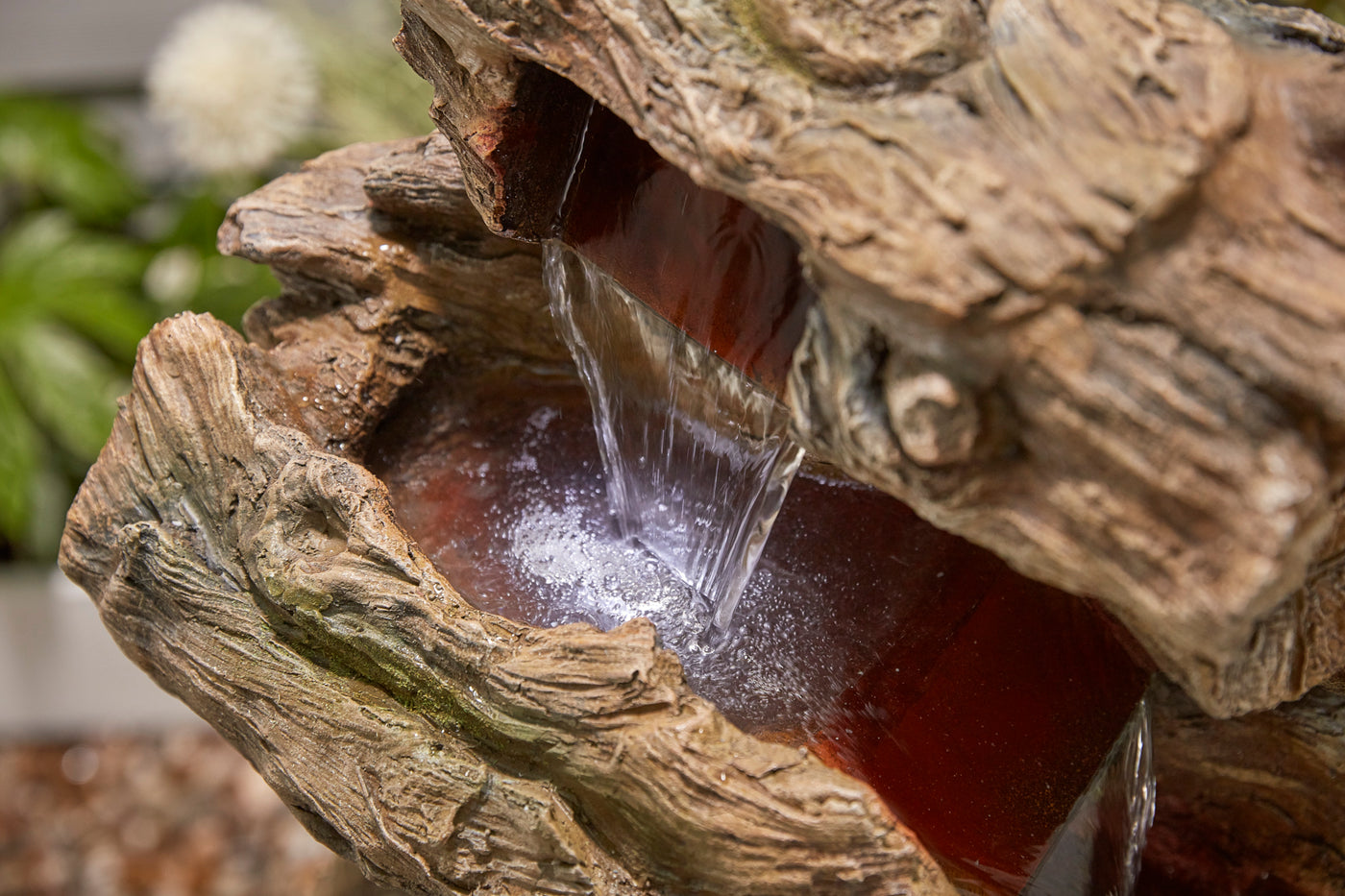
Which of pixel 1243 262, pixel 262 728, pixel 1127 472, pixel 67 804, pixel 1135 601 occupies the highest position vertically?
pixel 1243 262

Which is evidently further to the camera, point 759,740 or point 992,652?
point 992,652

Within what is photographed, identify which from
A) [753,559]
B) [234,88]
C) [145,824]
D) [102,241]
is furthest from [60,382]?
[753,559]

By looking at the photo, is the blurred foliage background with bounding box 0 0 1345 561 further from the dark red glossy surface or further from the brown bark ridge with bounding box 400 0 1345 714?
the brown bark ridge with bounding box 400 0 1345 714

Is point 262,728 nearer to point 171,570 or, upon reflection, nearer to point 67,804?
point 171,570

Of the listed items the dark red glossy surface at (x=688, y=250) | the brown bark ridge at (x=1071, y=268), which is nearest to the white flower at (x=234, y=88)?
the dark red glossy surface at (x=688, y=250)

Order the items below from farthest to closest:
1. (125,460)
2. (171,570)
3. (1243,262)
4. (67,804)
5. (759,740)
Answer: (67,804), (125,460), (171,570), (759,740), (1243,262)

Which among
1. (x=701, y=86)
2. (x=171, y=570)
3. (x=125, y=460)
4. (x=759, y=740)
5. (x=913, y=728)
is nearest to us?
(x=701, y=86)

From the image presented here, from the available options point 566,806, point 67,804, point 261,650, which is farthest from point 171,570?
point 67,804

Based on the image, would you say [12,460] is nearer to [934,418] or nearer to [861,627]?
[861,627]
